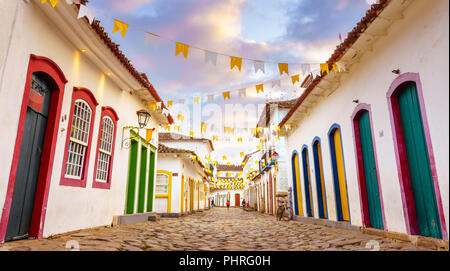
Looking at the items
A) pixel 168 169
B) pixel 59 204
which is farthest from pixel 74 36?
pixel 168 169

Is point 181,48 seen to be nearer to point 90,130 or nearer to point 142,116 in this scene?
point 90,130

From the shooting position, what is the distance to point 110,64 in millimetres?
6891

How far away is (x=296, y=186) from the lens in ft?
42.1

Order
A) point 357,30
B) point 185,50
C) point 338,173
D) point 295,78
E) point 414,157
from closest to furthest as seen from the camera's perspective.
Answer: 1. point 414,157
2. point 185,50
3. point 357,30
4. point 295,78
5. point 338,173

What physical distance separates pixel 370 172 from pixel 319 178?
3494 millimetres

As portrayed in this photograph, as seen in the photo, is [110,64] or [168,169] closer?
[110,64]

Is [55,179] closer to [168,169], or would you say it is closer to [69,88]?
[69,88]

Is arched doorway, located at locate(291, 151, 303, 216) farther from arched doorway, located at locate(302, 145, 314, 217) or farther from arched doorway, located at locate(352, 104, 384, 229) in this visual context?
arched doorway, located at locate(352, 104, 384, 229)

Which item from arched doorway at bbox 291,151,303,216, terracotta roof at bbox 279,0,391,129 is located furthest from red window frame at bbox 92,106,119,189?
arched doorway at bbox 291,151,303,216

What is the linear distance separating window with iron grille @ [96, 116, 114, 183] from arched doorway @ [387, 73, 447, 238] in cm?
672

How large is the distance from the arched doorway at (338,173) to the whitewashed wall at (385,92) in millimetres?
223

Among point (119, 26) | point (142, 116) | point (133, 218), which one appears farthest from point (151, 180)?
point (119, 26)

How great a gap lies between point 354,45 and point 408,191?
3.09m
